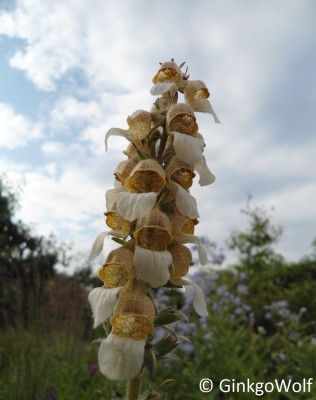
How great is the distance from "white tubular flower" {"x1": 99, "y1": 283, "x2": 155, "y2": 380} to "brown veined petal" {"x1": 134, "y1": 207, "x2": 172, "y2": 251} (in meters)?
0.14

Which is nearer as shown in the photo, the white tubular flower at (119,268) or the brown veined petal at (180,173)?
the white tubular flower at (119,268)

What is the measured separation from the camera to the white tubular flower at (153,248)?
1.26 metres

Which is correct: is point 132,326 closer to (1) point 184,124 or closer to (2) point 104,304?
(2) point 104,304

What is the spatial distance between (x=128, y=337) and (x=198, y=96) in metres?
0.98

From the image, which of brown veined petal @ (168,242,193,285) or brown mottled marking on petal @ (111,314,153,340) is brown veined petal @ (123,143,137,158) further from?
brown mottled marking on petal @ (111,314,153,340)

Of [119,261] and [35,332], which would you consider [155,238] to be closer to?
[119,261]

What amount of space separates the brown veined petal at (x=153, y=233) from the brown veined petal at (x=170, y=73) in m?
0.61

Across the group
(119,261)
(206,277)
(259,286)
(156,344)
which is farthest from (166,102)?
(259,286)

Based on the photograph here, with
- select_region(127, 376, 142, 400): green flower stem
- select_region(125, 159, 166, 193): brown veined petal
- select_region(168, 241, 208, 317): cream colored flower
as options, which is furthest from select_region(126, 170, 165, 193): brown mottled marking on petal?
select_region(127, 376, 142, 400): green flower stem

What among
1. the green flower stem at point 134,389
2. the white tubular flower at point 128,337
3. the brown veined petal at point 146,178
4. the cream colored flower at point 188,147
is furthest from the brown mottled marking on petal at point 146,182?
the green flower stem at point 134,389

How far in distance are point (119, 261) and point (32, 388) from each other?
4152 mm

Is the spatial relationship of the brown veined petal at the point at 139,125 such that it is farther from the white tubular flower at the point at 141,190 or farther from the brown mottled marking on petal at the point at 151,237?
the brown mottled marking on petal at the point at 151,237

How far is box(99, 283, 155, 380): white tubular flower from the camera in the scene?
118cm

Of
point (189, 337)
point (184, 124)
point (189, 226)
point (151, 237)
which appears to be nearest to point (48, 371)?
point (189, 337)
